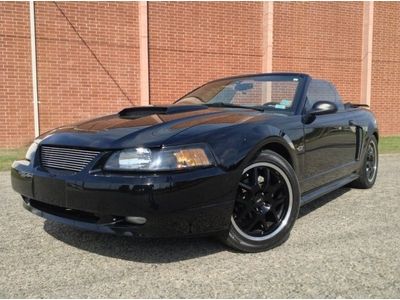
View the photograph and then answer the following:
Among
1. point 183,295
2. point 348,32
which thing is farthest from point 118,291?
point 348,32

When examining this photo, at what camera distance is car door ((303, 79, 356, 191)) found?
12.5ft

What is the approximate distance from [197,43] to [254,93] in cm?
713

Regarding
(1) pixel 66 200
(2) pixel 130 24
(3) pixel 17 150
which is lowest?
(3) pixel 17 150

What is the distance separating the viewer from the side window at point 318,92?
4129mm

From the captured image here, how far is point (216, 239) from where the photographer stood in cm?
309

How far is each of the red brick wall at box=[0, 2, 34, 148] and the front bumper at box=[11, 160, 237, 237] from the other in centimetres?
693

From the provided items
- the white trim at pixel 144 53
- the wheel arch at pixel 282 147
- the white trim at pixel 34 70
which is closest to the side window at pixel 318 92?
the wheel arch at pixel 282 147

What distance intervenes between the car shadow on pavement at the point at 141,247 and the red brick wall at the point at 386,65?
12.3 metres

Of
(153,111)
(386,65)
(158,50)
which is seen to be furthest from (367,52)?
(153,111)

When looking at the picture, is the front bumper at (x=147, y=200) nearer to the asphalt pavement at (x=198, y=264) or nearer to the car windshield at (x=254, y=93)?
the asphalt pavement at (x=198, y=264)

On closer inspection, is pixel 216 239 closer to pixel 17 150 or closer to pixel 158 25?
pixel 17 150

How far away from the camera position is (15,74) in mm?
9031

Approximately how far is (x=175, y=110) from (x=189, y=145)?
89cm

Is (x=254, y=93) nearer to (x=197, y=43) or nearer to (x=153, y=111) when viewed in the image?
(x=153, y=111)
